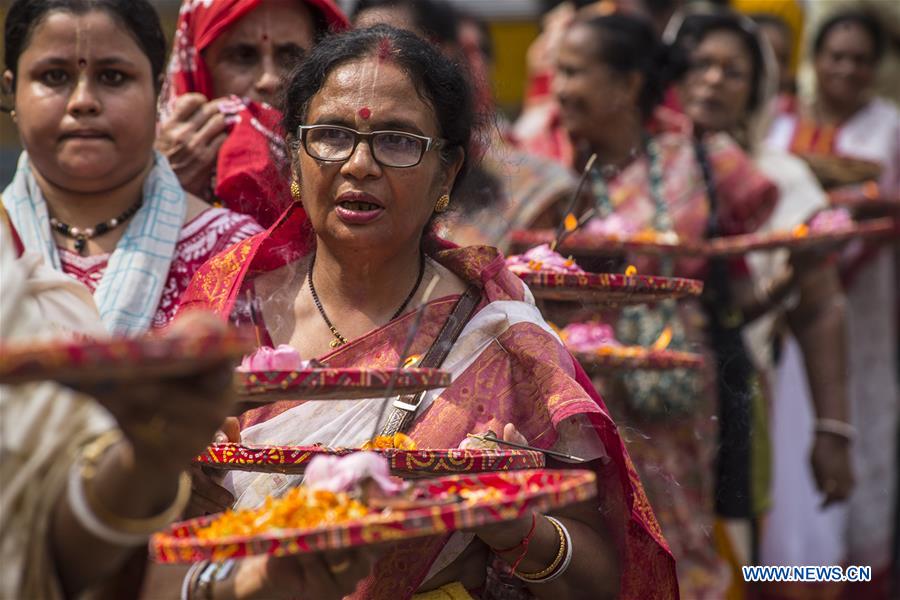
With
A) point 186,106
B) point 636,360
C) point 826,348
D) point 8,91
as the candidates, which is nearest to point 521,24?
point 826,348

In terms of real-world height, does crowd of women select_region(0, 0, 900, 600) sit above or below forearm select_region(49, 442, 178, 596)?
above

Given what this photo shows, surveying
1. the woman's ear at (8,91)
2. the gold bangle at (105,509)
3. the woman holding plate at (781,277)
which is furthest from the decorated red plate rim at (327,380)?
the woman holding plate at (781,277)

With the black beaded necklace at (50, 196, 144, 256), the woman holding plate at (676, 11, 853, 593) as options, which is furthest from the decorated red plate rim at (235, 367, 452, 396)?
the woman holding plate at (676, 11, 853, 593)

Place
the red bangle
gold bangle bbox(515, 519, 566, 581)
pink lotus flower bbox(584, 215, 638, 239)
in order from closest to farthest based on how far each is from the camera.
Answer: the red bangle
gold bangle bbox(515, 519, 566, 581)
pink lotus flower bbox(584, 215, 638, 239)

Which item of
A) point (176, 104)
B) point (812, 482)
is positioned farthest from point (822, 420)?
point (176, 104)

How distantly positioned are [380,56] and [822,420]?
13.3ft

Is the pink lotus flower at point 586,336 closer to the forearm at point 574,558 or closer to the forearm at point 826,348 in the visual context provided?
the forearm at point 574,558

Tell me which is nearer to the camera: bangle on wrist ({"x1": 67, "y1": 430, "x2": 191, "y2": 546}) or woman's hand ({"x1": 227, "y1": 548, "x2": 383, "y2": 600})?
bangle on wrist ({"x1": 67, "y1": 430, "x2": 191, "y2": 546})

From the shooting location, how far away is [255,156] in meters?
4.44

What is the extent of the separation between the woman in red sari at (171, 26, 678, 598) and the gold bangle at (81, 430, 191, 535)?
935 millimetres

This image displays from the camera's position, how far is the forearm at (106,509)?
2490 millimetres

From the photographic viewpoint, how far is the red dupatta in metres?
3.50

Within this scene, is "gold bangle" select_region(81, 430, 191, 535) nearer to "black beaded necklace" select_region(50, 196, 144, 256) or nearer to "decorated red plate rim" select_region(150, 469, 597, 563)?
"decorated red plate rim" select_region(150, 469, 597, 563)

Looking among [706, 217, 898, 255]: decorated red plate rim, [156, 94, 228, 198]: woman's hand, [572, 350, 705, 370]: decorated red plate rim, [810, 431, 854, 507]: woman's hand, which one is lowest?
[810, 431, 854, 507]: woman's hand
